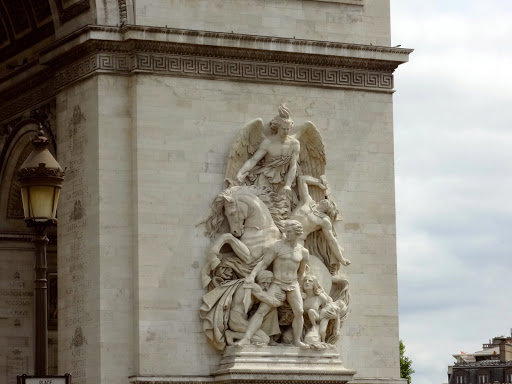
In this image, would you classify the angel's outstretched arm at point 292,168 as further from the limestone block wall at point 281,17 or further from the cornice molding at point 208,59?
the limestone block wall at point 281,17

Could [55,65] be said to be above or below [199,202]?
above

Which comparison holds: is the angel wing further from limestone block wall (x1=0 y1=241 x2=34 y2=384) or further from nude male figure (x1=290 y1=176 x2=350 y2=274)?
limestone block wall (x1=0 y1=241 x2=34 y2=384)

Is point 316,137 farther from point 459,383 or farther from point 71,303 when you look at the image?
point 459,383

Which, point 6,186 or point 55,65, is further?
point 6,186

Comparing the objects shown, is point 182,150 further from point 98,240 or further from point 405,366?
point 405,366

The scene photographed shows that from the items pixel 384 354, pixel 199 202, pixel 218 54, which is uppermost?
pixel 218 54

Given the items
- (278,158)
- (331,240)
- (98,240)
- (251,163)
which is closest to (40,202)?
(98,240)

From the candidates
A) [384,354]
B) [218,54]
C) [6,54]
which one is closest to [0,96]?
[6,54]

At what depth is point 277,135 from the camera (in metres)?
34.7

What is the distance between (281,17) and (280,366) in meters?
7.08

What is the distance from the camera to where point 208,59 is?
Result: 34594 millimetres

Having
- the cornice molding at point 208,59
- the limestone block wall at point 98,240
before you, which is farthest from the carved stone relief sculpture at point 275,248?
the limestone block wall at point 98,240

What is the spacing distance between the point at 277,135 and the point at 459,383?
2475 inches

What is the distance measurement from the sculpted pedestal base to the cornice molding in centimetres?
545
